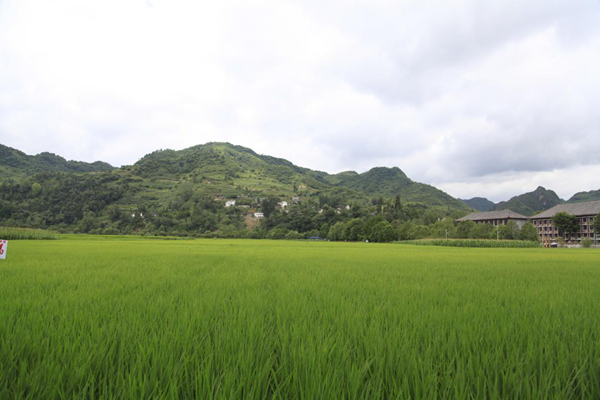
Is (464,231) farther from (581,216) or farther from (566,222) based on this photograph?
(581,216)

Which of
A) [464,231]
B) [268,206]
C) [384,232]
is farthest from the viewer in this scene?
[268,206]

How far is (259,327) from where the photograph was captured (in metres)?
2.46

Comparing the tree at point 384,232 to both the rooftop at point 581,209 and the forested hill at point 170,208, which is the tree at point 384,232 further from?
the rooftop at point 581,209

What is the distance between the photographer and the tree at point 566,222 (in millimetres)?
71875

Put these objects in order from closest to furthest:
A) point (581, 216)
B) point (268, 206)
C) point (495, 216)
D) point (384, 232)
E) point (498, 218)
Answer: point (384, 232)
point (581, 216)
point (498, 218)
point (495, 216)
point (268, 206)

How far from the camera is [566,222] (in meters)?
71.9

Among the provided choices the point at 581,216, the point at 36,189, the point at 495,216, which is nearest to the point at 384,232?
the point at 495,216

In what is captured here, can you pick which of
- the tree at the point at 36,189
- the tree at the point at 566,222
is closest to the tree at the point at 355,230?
the tree at the point at 566,222

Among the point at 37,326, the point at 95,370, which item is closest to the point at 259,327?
the point at 95,370

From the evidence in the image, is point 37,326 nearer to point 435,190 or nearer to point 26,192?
point 26,192

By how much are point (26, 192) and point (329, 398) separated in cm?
14076

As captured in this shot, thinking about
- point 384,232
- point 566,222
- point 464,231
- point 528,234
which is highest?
point 566,222

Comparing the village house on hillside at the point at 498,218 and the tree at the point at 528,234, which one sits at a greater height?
the village house on hillside at the point at 498,218

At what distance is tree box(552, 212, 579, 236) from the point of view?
236 ft
